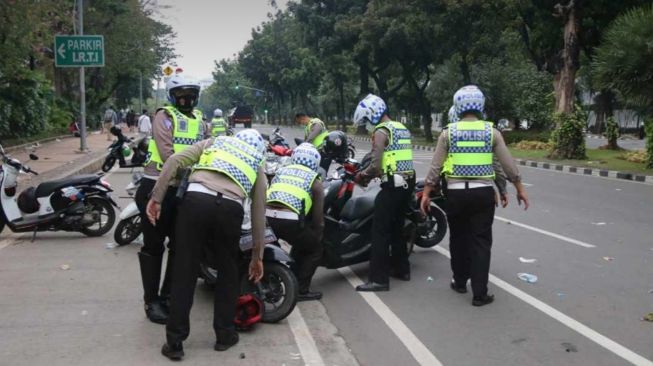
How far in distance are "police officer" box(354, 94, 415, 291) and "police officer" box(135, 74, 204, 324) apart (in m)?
1.60

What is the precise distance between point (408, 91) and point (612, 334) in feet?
149

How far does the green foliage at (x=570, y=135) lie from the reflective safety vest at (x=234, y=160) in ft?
63.9

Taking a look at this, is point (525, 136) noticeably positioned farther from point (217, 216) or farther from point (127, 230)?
point (217, 216)

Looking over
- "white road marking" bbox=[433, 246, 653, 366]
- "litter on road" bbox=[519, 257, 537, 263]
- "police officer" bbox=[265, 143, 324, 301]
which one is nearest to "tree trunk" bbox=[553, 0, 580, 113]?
"litter on road" bbox=[519, 257, 537, 263]

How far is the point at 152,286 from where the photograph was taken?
5.06m

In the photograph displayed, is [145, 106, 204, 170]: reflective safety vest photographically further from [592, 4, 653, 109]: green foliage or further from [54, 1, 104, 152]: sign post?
[54, 1, 104, 152]: sign post

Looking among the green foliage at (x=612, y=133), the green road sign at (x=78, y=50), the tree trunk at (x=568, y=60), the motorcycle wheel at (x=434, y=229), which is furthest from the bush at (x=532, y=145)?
the motorcycle wheel at (x=434, y=229)

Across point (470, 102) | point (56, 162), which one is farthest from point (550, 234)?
point (56, 162)

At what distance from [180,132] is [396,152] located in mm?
2002

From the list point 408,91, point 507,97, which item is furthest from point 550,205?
point 408,91

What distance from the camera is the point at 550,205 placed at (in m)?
11.7

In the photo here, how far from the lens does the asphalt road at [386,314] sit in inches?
175

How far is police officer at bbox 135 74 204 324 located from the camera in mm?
5016

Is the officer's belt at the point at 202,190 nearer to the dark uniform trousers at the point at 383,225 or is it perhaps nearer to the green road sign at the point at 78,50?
the dark uniform trousers at the point at 383,225
